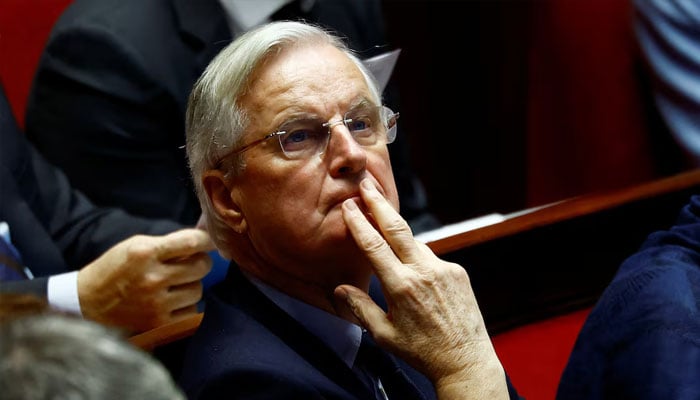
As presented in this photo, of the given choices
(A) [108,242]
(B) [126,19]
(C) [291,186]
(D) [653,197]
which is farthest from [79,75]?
(D) [653,197]

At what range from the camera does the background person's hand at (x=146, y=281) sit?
60.1 inches

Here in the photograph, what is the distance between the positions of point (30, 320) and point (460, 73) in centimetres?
251

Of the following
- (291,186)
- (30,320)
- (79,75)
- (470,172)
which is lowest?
(470,172)

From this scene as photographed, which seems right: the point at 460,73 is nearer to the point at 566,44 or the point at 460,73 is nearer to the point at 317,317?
the point at 566,44

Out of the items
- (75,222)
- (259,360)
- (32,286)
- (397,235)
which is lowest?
(75,222)

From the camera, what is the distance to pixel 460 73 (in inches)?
124

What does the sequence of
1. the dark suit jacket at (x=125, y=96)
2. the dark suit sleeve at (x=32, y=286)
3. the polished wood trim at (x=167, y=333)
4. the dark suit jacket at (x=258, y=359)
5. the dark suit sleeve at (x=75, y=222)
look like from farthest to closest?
the dark suit jacket at (x=125, y=96) → the dark suit sleeve at (x=75, y=222) → the dark suit sleeve at (x=32, y=286) → the polished wood trim at (x=167, y=333) → the dark suit jacket at (x=258, y=359)

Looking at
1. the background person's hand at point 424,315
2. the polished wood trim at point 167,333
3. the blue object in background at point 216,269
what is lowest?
the blue object in background at point 216,269

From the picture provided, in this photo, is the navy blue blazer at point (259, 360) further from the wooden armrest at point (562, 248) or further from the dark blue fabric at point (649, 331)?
the wooden armrest at point (562, 248)

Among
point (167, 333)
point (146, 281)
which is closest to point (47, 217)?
point (146, 281)

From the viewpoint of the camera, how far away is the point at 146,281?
60.7 inches

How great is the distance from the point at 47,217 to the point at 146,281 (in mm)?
511

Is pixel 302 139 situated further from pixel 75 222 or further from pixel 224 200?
pixel 75 222

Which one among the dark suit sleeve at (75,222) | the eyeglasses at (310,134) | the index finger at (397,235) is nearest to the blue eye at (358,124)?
the eyeglasses at (310,134)
